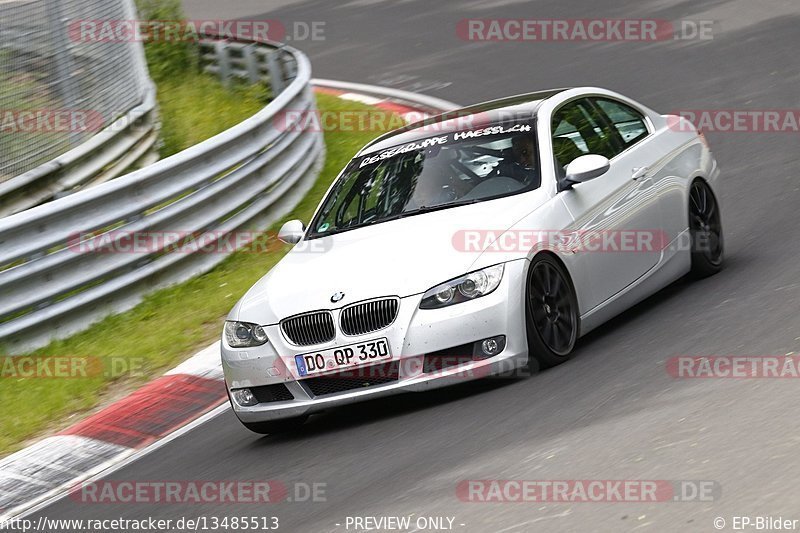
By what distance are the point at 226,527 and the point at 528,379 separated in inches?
82.0

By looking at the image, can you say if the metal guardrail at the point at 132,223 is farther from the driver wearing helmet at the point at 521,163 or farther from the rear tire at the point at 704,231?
the rear tire at the point at 704,231

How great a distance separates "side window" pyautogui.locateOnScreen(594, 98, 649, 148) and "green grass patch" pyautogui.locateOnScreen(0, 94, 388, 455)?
10.7 ft

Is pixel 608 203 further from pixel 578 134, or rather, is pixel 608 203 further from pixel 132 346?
pixel 132 346

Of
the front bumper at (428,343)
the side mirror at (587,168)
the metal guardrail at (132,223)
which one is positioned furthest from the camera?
the metal guardrail at (132,223)

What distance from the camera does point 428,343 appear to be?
7.11 m

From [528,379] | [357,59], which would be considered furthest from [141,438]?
[357,59]

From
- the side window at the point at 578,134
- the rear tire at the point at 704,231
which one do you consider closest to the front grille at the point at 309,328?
the side window at the point at 578,134

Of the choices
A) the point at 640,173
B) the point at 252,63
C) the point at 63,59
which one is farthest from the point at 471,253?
the point at 252,63

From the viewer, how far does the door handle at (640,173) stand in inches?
341

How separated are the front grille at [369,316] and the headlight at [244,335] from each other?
0.53 m

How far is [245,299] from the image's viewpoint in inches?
311

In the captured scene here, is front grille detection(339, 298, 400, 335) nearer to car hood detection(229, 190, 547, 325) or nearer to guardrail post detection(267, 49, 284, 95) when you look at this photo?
car hood detection(229, 190, 547, 325)

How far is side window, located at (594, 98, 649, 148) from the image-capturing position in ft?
29.9

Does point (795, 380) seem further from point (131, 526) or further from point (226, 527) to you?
point (131, 526)
